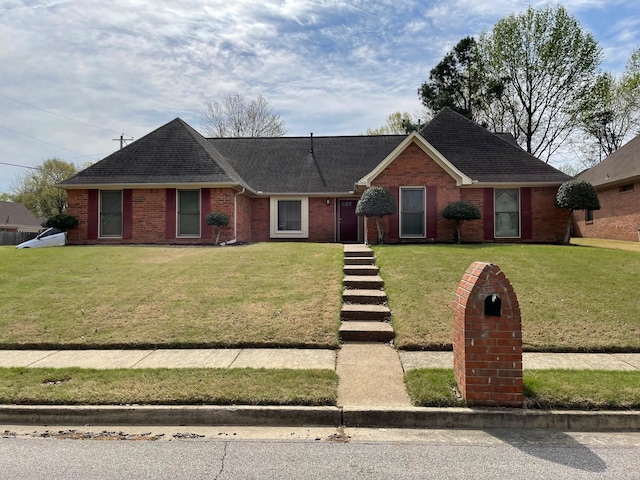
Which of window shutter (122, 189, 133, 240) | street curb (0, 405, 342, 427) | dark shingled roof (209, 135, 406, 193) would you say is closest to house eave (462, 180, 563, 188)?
dark shingled roof (209, 135, 406, 193)

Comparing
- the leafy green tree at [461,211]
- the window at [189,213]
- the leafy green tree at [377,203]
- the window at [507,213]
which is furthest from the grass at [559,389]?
the window at [189,213]

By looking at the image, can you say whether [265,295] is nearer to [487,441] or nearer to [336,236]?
[487,441]

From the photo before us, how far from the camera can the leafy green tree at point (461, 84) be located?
3341cm

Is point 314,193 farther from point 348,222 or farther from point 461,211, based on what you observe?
point 461,211

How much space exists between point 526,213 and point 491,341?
43.5 ft

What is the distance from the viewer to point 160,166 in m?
16.9

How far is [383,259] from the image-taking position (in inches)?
450

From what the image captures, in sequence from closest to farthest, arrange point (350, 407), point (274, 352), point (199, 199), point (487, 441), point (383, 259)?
point (487, 441) → point (350, 407) → point (274, 352) → point (383, 259) → point (199, 199)

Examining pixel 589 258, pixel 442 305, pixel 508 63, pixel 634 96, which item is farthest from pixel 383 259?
pixel 634 96

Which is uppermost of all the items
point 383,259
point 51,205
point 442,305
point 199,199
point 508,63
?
point 508,63

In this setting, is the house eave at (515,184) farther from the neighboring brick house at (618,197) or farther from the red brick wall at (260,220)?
the red brick wall at (260,220)

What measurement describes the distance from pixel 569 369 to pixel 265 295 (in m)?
5.45

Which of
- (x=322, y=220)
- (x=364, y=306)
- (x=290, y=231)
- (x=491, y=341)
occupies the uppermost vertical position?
(x=322, y=220)

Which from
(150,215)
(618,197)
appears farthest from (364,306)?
(618,197)
